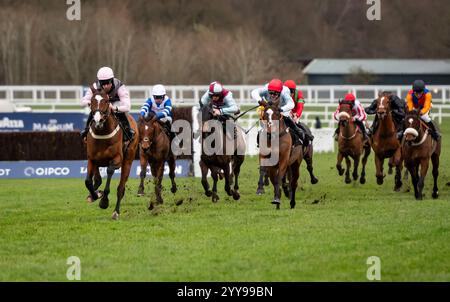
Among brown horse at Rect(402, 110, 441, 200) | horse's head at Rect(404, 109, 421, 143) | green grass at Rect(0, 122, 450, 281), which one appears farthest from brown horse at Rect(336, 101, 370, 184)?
horse's head at Rect(404, 109, 421, 143)

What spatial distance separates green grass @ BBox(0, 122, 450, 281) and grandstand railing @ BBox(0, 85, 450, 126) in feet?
69.2

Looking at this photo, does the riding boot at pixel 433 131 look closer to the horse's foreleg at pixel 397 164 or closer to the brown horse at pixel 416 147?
the brown horse at pixel 416 147

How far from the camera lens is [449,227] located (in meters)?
11.5

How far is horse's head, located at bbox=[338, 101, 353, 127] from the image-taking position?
64.0 feet

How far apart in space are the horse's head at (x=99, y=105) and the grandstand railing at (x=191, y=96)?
2319 centimetres

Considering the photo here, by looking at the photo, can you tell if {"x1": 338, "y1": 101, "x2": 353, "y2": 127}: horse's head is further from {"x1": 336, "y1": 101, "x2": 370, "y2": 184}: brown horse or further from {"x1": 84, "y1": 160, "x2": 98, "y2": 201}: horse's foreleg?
{"x1": 84, "y1": 160, "x2": 98, "y2": 201}: horse's foreleg

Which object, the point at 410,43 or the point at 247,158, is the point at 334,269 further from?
the point at 410,43

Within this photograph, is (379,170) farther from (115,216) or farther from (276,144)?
(115,216)

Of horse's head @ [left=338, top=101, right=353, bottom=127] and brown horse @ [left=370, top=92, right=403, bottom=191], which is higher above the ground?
horse's head @ [left=338, top=101, right=353, bottom=127]

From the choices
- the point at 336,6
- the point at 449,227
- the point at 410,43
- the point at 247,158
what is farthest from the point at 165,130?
the point at 336,6

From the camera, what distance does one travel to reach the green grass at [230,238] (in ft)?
29.3

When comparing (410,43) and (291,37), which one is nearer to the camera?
(410,43)

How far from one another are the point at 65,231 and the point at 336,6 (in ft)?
118

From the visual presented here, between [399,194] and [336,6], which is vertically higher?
[336,6]
